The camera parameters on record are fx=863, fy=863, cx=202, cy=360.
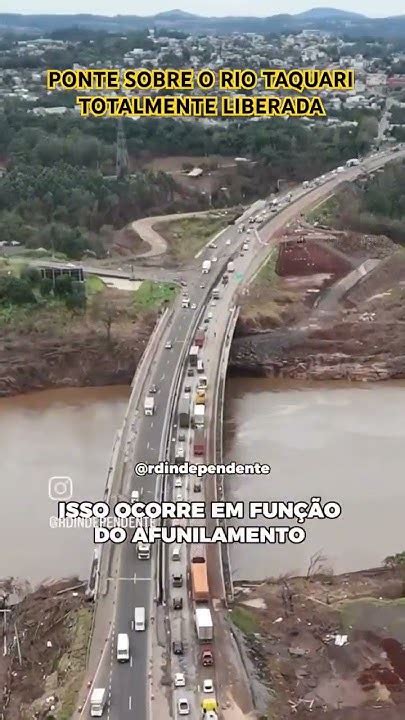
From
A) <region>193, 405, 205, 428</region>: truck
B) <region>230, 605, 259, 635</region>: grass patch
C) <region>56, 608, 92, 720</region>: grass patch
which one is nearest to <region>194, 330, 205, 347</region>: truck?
<region>193, 405, 205, 428</region>: truck

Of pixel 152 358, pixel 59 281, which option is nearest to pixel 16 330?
pixel 59 281

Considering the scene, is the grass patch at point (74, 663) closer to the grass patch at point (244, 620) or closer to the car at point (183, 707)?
the car at point (183, 707)

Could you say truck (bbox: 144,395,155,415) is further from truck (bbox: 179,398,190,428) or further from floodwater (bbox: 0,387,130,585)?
floodwater (bbox: 0,387,130,585)

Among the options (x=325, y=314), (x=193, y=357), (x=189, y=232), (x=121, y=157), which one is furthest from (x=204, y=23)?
(x=193, y=357)

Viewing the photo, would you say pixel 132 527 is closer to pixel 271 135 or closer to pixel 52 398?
pixel 52 398

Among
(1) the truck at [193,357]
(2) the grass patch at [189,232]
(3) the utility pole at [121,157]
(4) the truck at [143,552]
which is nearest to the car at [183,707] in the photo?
(4) the truck at [143,552]
